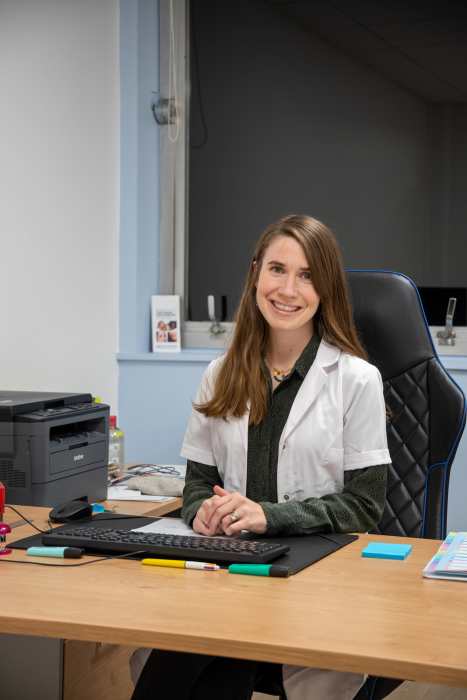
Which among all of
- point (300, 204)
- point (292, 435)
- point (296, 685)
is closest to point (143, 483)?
point (292, 435)

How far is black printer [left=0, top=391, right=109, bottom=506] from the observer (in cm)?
222

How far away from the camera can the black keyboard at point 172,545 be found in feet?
5.17

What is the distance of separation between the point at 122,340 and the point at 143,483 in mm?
1323

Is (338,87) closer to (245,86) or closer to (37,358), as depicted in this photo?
(245,86)

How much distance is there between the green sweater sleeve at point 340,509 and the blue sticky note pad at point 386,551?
0.12 m

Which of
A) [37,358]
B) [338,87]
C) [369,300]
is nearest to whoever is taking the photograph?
[369,300]

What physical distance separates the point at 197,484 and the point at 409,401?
1.78 feet

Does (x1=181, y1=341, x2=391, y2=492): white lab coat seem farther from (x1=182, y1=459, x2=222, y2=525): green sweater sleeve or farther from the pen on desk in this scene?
the pen on desk

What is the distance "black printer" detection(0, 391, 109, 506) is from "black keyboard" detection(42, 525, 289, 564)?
0.47 metres

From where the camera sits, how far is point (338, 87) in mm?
3729

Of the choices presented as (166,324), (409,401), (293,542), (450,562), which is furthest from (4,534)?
(166,324)

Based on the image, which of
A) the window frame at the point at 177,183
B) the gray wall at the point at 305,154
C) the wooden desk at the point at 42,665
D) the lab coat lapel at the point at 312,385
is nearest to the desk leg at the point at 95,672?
the wooden desk at the point at 42,665

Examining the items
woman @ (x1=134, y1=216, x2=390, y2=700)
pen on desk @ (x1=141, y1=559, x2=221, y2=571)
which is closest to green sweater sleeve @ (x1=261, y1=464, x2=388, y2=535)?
woman @ (x1=134, y1=216, x2=390, y2=700)

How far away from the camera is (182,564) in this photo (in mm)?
1576
